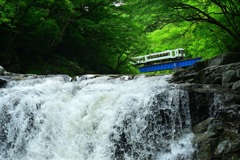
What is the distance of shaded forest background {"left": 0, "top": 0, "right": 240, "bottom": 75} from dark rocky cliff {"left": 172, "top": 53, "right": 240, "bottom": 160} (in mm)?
3044

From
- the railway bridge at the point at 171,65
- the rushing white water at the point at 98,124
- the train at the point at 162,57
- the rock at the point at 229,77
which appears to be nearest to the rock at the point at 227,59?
the rock at the point at 229,77

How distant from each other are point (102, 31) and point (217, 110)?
12.7 metres

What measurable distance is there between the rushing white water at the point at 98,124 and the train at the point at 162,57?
68.9ft

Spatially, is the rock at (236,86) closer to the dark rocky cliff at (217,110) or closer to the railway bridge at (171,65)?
the dark rocky cliff at (217,110)

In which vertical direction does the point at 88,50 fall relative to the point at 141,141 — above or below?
above

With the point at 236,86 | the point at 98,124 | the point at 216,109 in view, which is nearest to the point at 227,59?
the point at 236,86

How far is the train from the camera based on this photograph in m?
31.4

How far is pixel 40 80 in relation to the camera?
12758 millimetres

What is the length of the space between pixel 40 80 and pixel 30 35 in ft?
21.4

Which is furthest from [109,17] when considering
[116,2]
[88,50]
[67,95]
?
[67,95]

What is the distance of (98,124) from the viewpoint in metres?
8.84

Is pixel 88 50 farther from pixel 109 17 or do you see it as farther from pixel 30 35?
pixel 30 35

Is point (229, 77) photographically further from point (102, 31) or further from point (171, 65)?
point (171, 65)

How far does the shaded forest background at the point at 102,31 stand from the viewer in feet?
40.5
